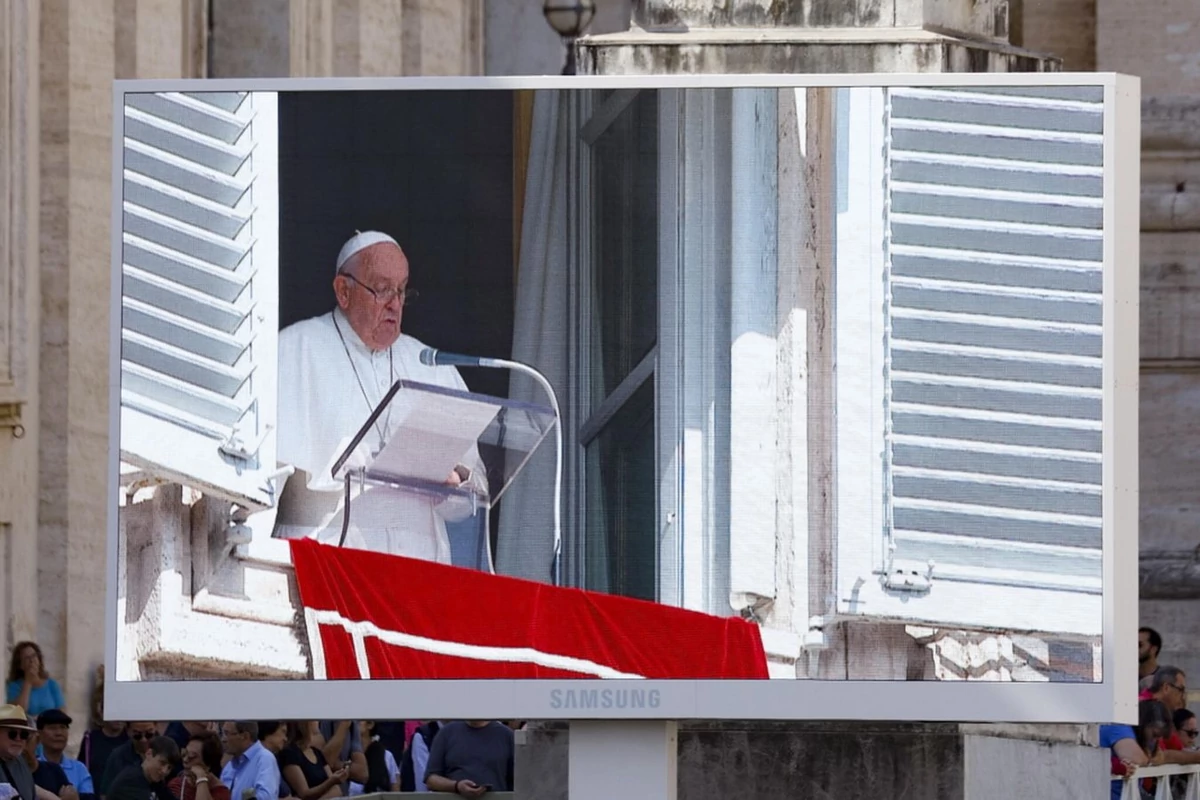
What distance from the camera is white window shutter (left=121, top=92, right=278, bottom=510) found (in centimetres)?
1040

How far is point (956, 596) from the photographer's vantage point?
10.2 m

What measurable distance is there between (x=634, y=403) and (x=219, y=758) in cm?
392

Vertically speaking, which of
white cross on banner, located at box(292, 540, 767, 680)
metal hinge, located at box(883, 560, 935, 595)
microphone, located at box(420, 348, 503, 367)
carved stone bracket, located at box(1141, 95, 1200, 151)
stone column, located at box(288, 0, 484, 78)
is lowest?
white cross on banner, located at box(292, 540, 767, 680)

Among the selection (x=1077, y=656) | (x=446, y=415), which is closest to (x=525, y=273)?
(x=446, y=415)

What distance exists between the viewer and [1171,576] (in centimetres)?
1811

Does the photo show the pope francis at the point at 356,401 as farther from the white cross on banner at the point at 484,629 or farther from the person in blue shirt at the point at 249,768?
the person in blue shirt at the point at 249,768

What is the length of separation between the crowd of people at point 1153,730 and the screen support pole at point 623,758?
93.9 inches

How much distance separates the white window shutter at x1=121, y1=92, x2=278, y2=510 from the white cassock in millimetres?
116

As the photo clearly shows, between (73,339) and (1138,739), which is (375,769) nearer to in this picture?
(73,339)

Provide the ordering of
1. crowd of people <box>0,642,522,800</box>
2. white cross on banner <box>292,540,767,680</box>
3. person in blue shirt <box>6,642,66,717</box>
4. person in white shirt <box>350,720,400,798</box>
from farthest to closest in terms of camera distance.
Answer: person in blue shirt <box>6,642,66,717</box>, person in white shirt <box>350,720,400,798</box>, crowd of people <box>0,642,522,800</box>, white cross on banner <box>292,540,767,680</box>

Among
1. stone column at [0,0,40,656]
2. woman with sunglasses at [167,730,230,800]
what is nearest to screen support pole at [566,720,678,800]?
woman with sunglasses at [167,730,230,800]

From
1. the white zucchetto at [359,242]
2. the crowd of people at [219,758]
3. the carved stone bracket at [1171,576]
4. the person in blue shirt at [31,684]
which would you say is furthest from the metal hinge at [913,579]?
the carved stone bracket at [1171,576]

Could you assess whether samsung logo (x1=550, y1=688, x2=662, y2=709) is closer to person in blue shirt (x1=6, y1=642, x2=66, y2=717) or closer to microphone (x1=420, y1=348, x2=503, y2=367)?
microphone (x1=420, y1=348, x2=503, y2=367)

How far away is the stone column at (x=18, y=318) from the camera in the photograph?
56.3 feet
